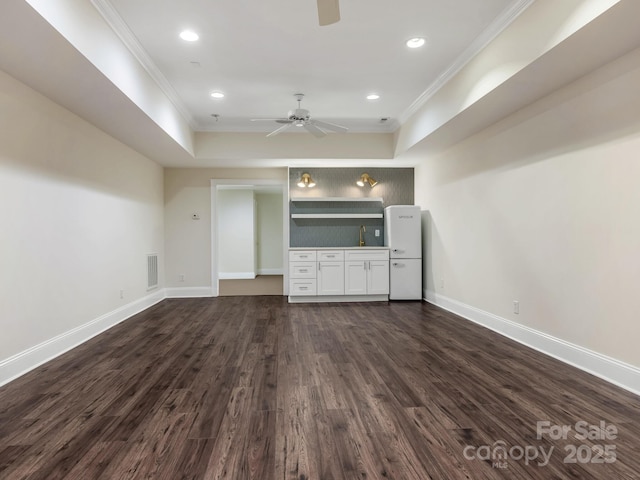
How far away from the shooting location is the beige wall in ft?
22.4

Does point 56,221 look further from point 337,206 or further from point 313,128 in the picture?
point 337,206

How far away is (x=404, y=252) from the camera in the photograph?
625cm

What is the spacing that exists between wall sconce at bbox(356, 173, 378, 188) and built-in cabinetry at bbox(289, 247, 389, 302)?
52.8 inches

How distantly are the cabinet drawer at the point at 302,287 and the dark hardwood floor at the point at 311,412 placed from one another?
2.25m

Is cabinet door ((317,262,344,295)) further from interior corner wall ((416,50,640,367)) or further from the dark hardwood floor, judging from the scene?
the dark hardwood floor

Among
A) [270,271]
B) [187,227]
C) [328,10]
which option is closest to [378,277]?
[187,227]

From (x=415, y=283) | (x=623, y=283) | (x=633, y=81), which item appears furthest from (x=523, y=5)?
(x=415, y=283)

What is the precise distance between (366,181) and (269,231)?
15.5 ft

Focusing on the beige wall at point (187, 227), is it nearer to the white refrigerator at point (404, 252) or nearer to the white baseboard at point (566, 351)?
the white refrigerator at point (404, 252)

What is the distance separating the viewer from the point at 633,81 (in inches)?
101

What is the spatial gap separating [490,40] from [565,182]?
144 cm

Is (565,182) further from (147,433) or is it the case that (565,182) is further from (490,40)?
(147,433)

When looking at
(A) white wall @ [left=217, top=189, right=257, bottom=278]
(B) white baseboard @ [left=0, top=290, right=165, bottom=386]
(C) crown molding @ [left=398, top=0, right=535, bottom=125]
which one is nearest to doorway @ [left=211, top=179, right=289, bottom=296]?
(A) white wall @ [left=217, top=189, right=257, bottom=278]

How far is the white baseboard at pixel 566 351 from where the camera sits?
261 centimetres
